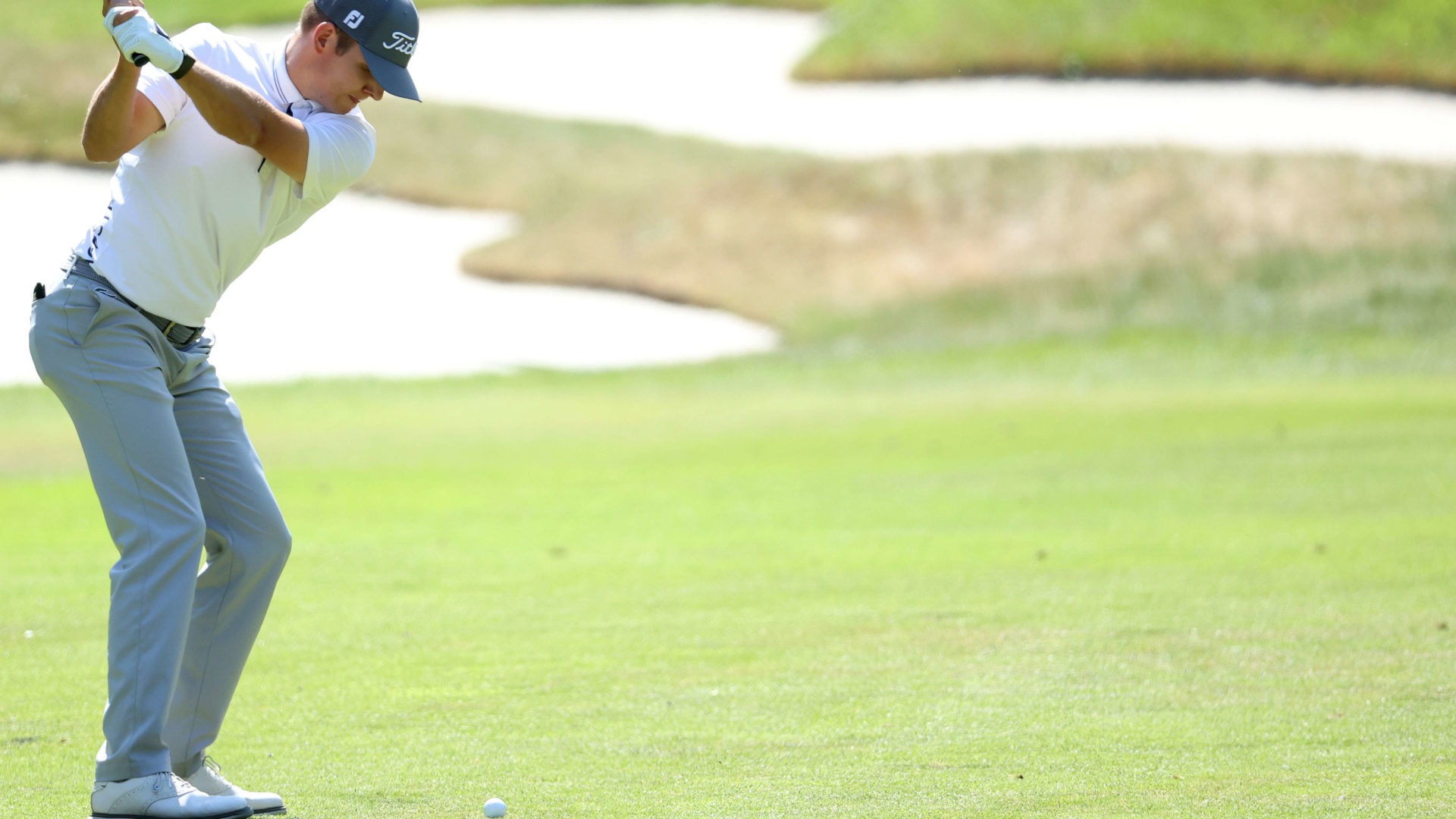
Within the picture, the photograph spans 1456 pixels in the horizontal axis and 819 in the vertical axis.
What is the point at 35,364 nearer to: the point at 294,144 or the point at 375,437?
the point at 294,144

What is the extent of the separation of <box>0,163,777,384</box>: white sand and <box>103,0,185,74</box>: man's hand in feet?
49.2

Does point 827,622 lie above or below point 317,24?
below

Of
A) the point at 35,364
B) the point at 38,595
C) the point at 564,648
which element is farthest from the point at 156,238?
the point at 38,595

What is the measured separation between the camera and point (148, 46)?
11.0 feet

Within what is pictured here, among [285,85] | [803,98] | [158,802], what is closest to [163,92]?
[285,85]

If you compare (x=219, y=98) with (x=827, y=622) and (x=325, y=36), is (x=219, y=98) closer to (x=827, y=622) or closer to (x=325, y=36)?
(x=325, y=36)

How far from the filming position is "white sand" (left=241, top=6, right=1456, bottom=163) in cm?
2528

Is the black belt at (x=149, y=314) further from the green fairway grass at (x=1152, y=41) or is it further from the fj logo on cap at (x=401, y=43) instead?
the green fairway grass at (x=1152, y=41)

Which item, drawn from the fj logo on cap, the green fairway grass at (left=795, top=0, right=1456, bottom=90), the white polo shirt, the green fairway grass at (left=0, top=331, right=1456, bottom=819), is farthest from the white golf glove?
the green fairway grass at (left=795, top=0, right=1456, bottom=90)

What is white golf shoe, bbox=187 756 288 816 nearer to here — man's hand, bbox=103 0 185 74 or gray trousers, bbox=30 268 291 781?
gray trousers, bbox=30 268 291 781

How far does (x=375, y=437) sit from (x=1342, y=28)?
20089mm

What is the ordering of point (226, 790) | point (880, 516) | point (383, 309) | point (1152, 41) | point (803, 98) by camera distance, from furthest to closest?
point (803, 98) → point (1152, 41) → point (383, 309) → point (880, 516) → point (226, 790)

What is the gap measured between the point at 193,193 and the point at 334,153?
1.06ft

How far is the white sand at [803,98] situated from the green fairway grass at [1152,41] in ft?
1.11
